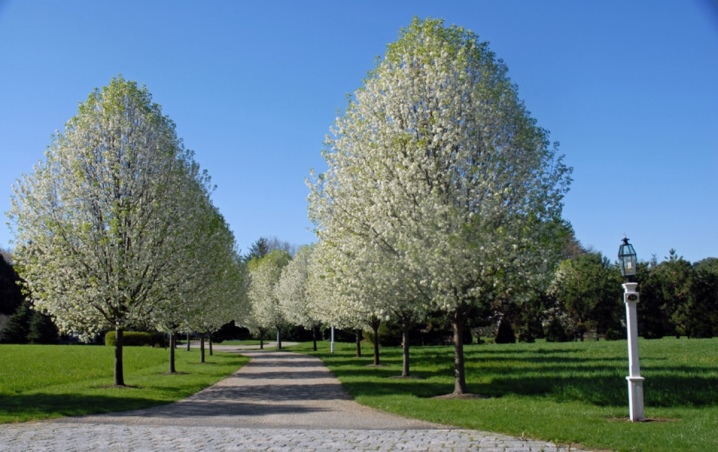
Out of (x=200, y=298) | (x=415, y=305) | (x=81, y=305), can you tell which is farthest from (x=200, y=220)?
(x=415, y=305)

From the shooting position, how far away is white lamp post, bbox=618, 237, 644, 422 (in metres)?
12.4

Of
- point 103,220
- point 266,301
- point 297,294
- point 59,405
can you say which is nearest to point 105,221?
point 103,220

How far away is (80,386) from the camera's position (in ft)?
67.7

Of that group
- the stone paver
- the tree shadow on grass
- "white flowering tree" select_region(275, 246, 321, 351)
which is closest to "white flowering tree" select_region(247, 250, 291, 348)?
"white flowering tree" select_region(275, 246, 321, 351)

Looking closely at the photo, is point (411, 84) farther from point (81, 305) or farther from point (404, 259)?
point (81, 305)

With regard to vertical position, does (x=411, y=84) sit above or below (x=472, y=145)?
above

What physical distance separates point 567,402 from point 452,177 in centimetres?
637

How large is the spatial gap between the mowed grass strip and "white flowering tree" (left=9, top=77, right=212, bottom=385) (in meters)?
1.88

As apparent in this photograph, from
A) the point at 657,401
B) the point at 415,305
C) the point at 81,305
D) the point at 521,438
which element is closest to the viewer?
the point at 521,438

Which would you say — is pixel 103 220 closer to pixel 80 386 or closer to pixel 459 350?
pixel 80 386

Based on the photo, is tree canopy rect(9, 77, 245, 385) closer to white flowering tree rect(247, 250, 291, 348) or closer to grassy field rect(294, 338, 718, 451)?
grassy field rect(294, 338, 718, 451)

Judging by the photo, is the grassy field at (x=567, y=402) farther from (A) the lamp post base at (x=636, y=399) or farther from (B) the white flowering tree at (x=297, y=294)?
(B) the white flowering tree at (x=297, y=294)

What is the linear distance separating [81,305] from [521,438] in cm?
1448

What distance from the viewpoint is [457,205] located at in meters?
16.0
